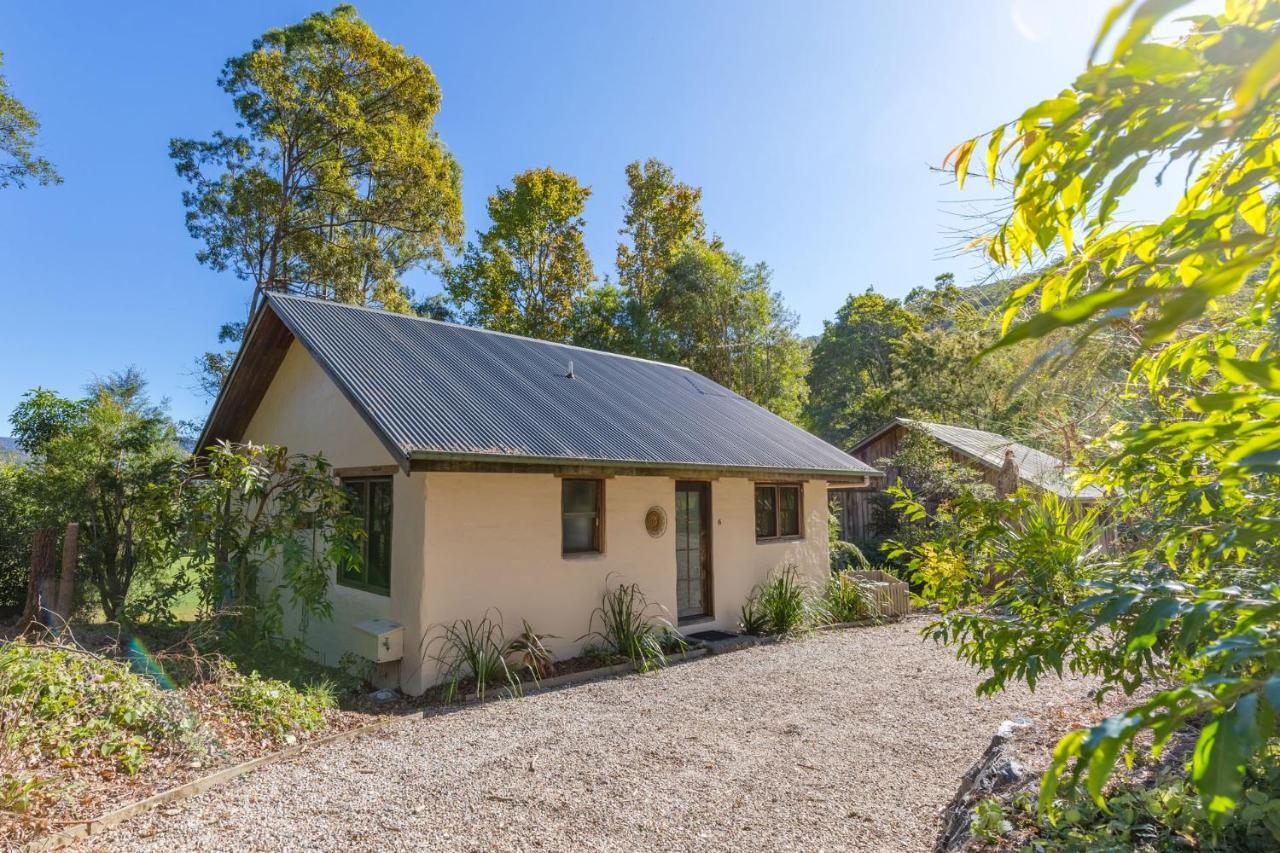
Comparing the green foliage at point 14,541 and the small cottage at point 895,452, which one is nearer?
the green foliage at point 14,541

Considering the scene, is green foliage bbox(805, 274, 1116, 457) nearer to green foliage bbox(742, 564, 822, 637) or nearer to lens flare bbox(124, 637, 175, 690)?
green foliage bbox(742, 564, 822, 637)

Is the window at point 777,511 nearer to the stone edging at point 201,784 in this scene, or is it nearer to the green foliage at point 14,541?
the stone edging at point 201,784

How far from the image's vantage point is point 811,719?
19.9 feet

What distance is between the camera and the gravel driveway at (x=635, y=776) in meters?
3.94

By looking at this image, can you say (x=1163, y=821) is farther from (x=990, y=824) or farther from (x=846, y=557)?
(x=846, y=557)

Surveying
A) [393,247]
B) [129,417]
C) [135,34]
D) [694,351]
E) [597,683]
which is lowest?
[597,683]

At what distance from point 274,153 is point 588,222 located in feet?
41.0

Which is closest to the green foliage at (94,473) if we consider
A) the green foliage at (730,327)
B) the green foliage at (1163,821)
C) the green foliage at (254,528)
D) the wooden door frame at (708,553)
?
the green foliage at (254,528)

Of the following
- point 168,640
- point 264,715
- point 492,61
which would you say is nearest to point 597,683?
point 264,715

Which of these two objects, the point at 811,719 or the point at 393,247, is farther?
the point at 393,247

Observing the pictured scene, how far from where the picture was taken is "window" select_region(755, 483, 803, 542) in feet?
35.8

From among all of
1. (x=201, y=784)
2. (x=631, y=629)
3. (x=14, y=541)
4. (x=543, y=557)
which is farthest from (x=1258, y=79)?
(x=14, y=541)

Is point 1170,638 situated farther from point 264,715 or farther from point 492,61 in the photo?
point 492,61

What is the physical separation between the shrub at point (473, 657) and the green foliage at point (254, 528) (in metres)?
1.28
